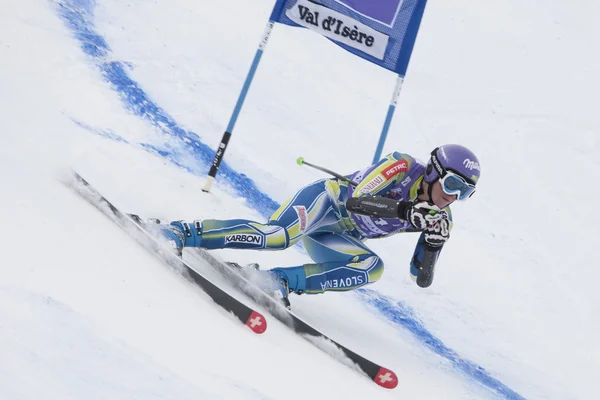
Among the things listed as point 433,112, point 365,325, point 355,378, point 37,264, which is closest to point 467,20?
point 433,112

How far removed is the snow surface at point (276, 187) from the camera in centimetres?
321

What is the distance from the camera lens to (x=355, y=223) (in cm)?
474

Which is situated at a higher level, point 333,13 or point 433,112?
point 333,13

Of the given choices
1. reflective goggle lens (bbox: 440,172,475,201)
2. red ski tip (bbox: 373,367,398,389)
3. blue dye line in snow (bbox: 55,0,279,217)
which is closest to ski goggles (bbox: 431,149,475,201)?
reflective goggle lens (bbox: 440,172,475,201)

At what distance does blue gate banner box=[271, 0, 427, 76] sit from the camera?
5.86 m

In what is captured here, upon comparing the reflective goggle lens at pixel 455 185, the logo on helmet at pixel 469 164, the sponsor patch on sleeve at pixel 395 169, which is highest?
the logo on helmet at pixel 469 164

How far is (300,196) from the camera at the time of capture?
15.5 feet

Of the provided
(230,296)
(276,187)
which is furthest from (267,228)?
(276,187)

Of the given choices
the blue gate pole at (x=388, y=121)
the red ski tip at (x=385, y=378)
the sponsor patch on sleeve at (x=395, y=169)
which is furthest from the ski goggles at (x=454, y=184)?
the blue gate pole at (x=388, y=121)

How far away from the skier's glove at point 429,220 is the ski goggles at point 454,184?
0.42 ft

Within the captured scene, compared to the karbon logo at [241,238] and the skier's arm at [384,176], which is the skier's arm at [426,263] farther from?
the karbon logo at [241,238]

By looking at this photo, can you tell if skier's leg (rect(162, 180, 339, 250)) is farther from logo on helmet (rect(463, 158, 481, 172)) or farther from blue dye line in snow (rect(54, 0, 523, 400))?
blue dye line in snow (rect(54, 0, 523, 400))

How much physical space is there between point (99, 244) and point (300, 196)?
4.19 feet

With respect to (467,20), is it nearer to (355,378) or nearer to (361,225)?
(361,225)
